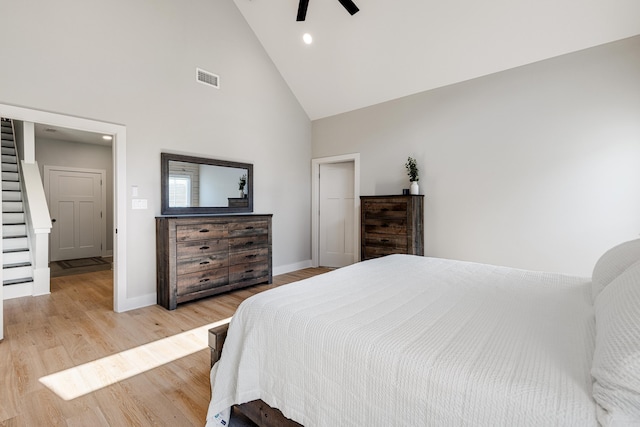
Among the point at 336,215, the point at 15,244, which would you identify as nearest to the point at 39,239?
the point at 15,244

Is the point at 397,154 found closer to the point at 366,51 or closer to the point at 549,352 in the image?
the point at 366,51

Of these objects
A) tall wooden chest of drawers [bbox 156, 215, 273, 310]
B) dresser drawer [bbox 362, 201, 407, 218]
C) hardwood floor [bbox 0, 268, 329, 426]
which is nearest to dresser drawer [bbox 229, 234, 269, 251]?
tall wooden chest of drawers [bbox 156, 215, 273, 310]

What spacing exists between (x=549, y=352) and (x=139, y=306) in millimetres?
3599

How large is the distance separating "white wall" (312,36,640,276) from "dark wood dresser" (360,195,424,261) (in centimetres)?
27

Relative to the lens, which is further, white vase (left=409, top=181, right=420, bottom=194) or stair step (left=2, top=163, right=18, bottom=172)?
stair step (left=2, top=163, right=18, bottom=172)

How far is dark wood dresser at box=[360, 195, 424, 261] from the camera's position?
378 cm

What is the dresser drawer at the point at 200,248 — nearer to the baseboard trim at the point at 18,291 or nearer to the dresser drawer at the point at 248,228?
the dresser drawer at the point at 248,228

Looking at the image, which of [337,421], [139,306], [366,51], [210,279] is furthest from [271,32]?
[337,421]

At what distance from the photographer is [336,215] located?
16.9 feet

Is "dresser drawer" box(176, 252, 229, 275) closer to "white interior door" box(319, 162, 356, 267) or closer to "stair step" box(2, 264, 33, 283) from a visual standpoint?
"white interior door" box(319, 162, 356, 267)

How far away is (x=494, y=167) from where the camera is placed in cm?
350

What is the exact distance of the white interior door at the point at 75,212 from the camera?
5879mm

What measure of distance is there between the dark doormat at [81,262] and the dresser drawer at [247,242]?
11.9 feet

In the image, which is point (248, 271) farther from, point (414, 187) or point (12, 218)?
point (12, 218)
